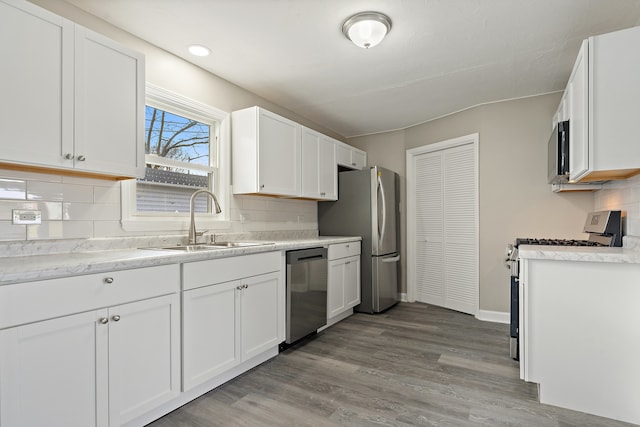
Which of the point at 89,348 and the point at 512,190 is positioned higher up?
the point at 512,190

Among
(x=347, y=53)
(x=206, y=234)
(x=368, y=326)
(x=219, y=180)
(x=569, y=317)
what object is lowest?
(x=368, y=326)

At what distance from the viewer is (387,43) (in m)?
2.59

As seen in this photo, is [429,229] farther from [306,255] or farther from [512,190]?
[306,255]

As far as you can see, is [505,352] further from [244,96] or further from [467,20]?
[244,96]

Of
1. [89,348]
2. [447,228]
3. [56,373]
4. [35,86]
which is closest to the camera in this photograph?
[56,373]

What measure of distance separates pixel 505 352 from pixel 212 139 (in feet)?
10.3

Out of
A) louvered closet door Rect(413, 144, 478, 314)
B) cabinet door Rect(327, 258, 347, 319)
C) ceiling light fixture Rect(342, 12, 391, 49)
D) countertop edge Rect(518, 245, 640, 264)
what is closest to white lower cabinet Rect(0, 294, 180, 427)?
cabinet door Rect(327, 258, 347, 319)

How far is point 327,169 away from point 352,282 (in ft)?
4.45

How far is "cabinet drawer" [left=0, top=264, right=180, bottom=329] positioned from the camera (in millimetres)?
1337

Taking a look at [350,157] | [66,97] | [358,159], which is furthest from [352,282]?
[66,97]

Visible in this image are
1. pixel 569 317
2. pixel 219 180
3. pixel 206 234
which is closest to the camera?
pixel 569 317

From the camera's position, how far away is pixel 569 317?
6.66ft

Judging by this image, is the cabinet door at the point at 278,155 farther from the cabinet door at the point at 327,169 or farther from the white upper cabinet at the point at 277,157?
the cabinet door at the point at 327,169

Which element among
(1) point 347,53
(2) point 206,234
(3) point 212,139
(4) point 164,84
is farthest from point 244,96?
(2) point 206,234
